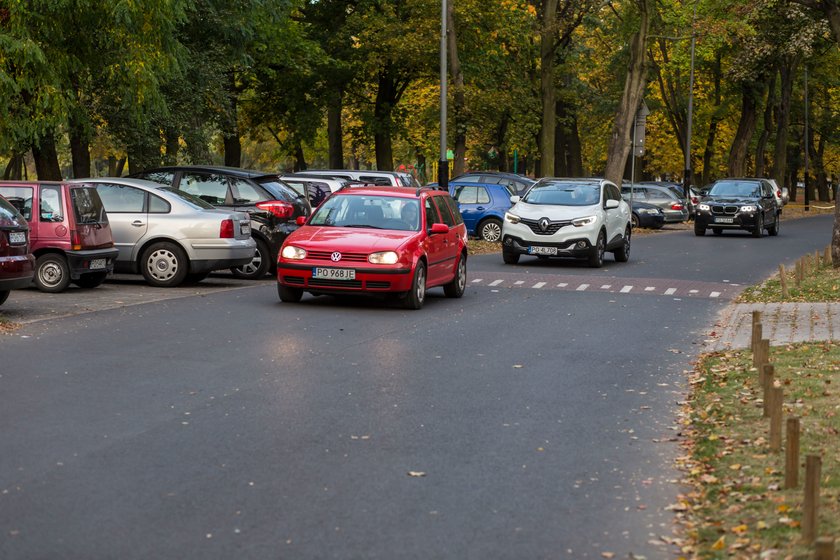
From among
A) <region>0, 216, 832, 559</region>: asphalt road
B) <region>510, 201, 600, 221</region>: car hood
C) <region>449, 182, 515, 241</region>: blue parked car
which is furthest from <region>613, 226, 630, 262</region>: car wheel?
<region>0, 216, 832, 559</region>: asphalt road

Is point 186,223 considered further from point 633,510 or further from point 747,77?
point 747,77

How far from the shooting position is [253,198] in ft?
71.8

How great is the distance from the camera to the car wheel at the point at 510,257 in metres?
25.8

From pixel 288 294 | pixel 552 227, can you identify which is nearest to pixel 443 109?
pixel 552 227

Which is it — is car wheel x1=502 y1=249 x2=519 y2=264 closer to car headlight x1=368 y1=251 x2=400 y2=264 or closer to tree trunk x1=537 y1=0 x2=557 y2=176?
car headlight x1=368 y1=251 x2=400 y2=264

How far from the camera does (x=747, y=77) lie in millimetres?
53906

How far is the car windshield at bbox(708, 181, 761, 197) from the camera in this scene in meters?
40.1

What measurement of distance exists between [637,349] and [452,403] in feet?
13.2

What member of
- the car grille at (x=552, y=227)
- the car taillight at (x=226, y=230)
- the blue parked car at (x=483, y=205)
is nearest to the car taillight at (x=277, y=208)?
the car taillight at (x=226, y=230)

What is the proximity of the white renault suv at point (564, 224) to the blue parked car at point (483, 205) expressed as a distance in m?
6.24

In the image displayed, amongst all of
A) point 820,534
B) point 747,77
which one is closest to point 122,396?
point 820,534

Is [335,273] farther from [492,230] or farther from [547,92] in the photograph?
[547,92]

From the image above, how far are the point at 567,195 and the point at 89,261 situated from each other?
38.0 ft

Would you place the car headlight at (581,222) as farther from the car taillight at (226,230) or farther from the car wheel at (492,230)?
the car taillight at (226,230)
